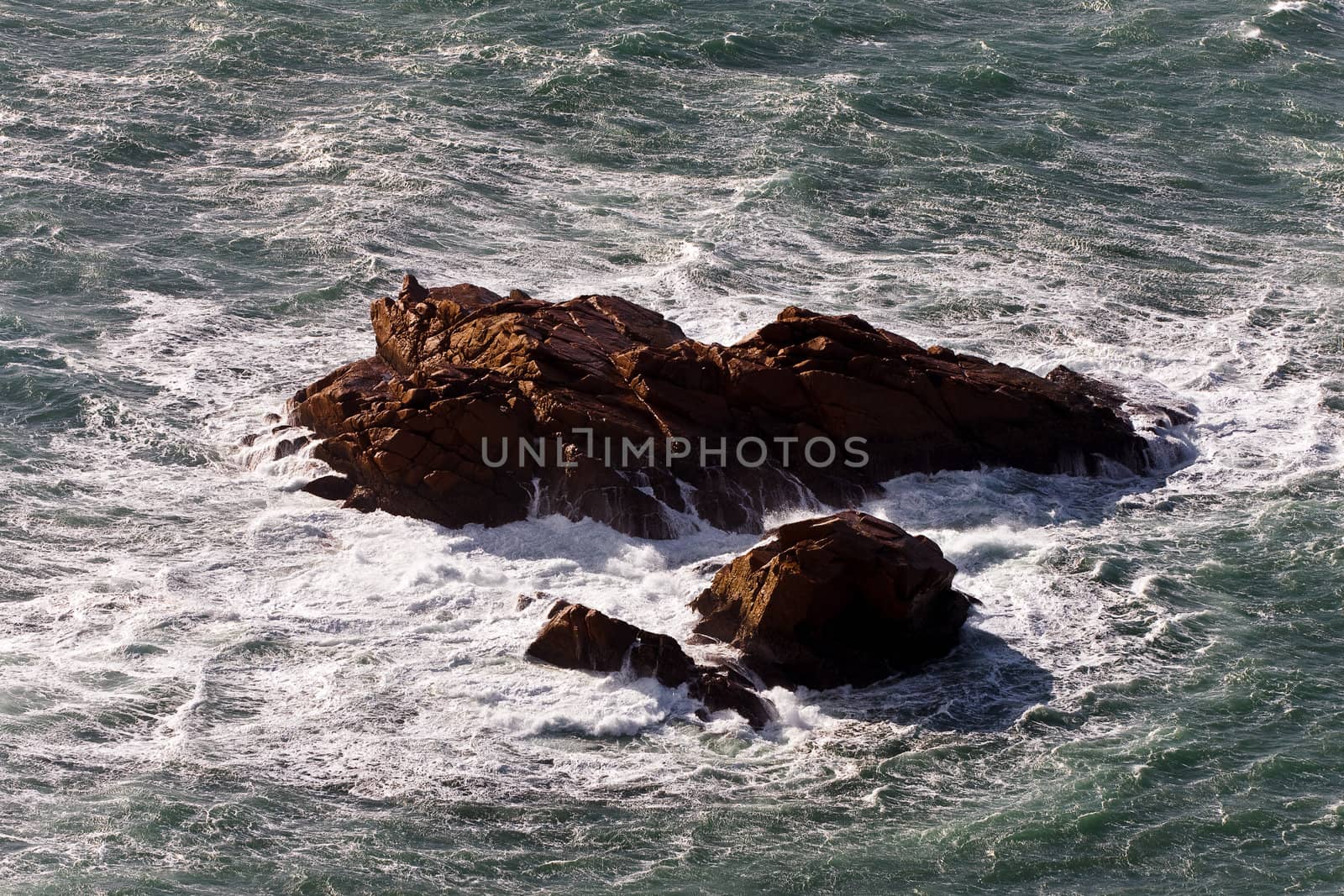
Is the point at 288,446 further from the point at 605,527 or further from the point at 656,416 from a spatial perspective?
the point at 656,416

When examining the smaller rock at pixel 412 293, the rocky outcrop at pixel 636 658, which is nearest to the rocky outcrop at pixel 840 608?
the rocky outcrop at pixel 636 658

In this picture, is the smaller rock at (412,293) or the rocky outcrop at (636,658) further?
the smaller rock at (412,293)

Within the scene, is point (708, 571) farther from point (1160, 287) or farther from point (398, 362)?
point (1160, 287)

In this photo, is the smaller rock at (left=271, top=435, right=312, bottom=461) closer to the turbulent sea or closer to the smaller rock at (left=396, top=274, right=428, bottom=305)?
the turbulent sea

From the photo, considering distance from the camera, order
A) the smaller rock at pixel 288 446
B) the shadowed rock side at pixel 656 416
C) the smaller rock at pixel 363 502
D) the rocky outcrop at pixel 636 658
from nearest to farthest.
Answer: the rocky outcrop at pixel 636 658 → the shadowed rock side at pixel 656 416 → the smaller rock at pixel 363 502 → the smaller rock at pixel 288 446

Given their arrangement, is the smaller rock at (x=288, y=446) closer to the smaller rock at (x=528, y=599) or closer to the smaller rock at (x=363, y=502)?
the smaller rock at (x=363, y=502)

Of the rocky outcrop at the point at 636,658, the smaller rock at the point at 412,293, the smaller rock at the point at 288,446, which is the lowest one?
the rocky outcrop at the point at 636,658
